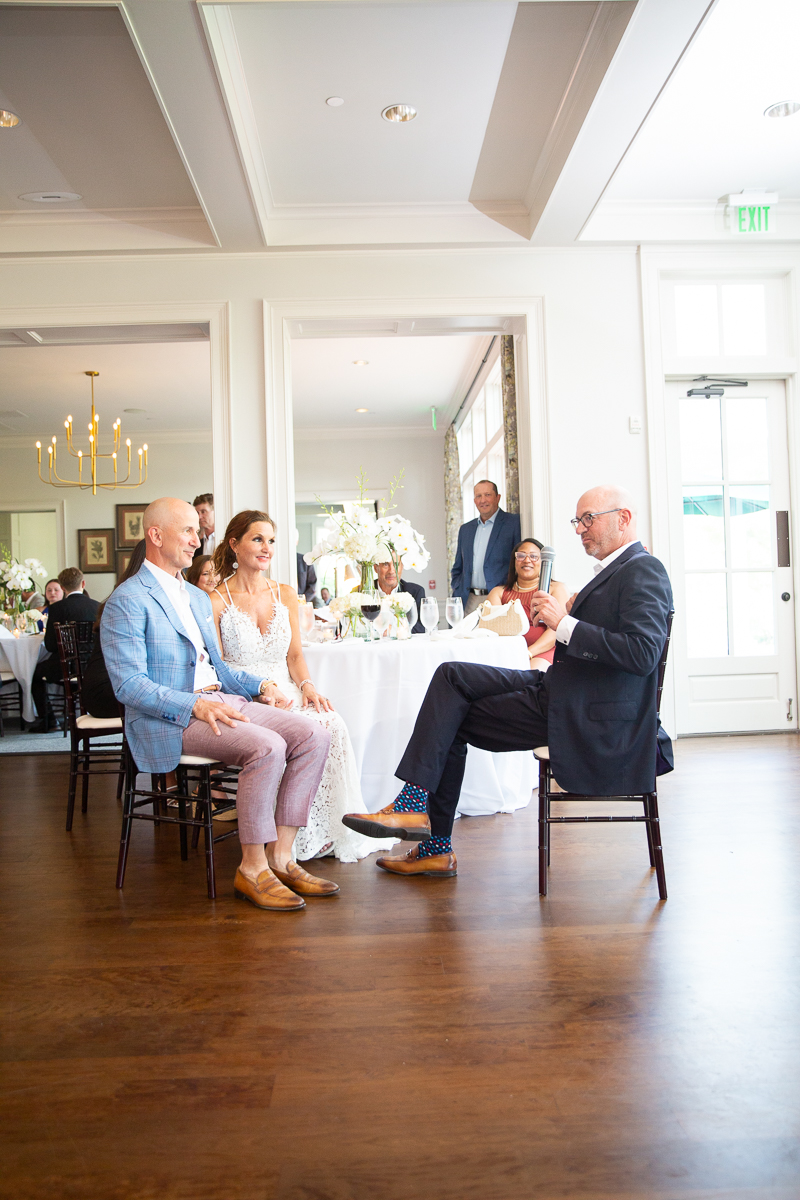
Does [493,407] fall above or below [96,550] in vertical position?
above

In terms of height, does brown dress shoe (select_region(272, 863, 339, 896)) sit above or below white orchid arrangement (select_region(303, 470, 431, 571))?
below

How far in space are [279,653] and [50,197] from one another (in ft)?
10.8

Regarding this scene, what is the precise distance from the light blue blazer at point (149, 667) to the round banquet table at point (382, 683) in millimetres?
811

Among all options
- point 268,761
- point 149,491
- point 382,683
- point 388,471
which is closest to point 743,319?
point 382,683

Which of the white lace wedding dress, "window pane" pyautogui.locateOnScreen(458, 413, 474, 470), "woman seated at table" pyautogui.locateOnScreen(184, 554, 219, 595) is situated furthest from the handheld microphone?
"window pane" pyautogui.locateOnScreen(458, 413, 474, 470)

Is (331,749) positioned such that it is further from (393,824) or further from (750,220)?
(750,220)

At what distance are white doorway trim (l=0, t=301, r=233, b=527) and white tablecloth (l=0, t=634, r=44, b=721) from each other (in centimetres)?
278

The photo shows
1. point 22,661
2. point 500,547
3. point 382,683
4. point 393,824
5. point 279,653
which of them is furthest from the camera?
point 22,661

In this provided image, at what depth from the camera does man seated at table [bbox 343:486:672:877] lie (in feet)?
8.38

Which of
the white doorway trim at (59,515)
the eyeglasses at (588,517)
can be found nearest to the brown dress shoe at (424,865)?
the eyeglasses at (588,517)

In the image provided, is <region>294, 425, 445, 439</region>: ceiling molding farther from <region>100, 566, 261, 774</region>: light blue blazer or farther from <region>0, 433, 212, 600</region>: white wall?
<region>100, 566, 261, 774</region>: light blue blazer

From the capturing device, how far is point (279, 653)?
335 centimetres

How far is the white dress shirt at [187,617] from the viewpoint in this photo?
112 inches

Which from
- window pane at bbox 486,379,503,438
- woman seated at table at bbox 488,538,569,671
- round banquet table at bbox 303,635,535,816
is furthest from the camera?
window pane at bbox 486,379,503,438
